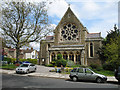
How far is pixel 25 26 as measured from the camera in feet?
68.3

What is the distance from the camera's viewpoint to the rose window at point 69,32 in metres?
36.1

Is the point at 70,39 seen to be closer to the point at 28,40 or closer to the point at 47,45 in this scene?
the point at 47,45

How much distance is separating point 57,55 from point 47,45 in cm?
741

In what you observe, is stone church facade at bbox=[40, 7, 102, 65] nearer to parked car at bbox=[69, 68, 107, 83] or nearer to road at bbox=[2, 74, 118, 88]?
parked car at bbox=[69, 68, 107, 83]

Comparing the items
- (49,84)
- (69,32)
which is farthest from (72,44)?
(49,84)

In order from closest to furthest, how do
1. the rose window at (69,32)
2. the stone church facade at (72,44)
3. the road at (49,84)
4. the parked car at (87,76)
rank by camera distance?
the road at (49,84), the parked car at (87,76), the stone church facade at (72,44), the rose window at (69,32)

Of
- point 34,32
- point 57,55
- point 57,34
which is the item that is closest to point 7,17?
point 34,32

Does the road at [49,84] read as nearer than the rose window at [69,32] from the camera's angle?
Yes

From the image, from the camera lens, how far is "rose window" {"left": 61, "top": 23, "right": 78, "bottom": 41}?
36081mm

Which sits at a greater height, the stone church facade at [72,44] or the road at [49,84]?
the stone church facade at [72,44]

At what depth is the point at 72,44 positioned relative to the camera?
117 ft

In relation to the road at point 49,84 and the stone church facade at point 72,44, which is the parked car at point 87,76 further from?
the stone church facade at point 72,44

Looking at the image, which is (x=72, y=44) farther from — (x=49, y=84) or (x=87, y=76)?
(x=49, y=84)

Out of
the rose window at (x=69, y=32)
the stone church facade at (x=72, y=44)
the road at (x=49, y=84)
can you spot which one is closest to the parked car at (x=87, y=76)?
the road at (x=49, y=84)
